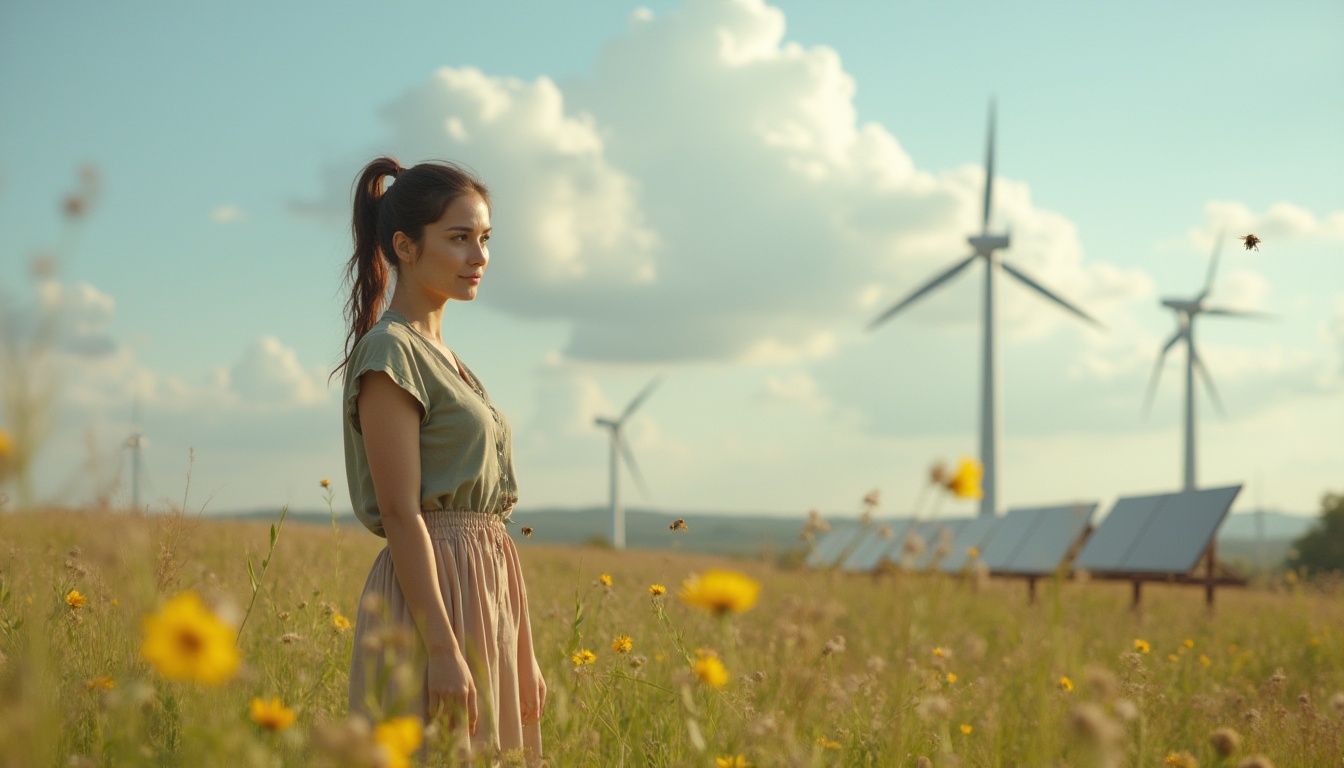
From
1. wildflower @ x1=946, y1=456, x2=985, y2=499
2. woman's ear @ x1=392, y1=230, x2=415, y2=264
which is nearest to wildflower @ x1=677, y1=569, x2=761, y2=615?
wildflower @ x1=946, y1=456, x2=985, y2=499

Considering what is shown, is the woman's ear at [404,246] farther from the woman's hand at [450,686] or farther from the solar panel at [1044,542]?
the solar panel at [1044,542]

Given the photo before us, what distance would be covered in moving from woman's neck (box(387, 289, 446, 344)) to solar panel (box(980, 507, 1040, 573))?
1233 cm

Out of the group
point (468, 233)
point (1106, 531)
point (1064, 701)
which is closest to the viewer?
point (468, 233)

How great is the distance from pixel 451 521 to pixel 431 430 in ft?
0.85

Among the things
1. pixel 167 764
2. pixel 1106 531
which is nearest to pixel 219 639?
pixel 167 764

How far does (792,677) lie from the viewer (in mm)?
1726

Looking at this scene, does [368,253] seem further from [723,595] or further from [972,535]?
[972,535]

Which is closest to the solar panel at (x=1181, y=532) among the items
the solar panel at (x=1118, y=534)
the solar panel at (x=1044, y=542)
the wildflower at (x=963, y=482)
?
the solar panel at (x=1118, y=534)


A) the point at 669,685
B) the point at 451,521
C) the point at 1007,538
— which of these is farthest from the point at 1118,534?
the point at 451,521

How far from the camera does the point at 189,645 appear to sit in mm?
1139

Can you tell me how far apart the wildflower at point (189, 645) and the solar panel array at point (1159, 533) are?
10645mm

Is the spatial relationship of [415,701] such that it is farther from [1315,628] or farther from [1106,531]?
[1106,531]

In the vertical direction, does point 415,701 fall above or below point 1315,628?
above

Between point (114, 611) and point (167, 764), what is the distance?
72.2 inches
